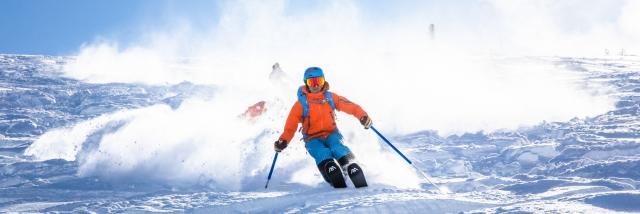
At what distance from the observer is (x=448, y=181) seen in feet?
32.1

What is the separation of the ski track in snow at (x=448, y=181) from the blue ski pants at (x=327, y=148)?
1.30 ft

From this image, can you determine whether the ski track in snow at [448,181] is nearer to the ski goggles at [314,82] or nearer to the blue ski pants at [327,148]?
Answer: the blue ski pants at [327,148]

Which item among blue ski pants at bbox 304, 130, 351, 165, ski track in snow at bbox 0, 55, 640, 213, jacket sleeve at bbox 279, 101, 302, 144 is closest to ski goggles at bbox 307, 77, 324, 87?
jacket sleeve at bbox 279, 101, 302, 144

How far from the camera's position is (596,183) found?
7.05m

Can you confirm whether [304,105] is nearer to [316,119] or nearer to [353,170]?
[316,119]

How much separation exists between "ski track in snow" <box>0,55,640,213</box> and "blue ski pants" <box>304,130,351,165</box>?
39 centimetres

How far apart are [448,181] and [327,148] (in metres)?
4.33

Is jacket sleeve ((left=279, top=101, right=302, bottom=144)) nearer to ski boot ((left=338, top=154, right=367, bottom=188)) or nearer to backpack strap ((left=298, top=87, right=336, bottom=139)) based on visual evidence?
backpack strap ((left=298, top=87, right=336, bottom=139))

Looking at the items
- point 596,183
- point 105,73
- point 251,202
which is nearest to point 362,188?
point 251,202

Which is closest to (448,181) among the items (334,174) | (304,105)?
(304,105)

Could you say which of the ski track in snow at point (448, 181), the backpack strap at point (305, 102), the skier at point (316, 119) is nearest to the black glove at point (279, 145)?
the skier at point (316, 119)

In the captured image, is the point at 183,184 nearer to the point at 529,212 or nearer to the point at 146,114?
the point at 146,114

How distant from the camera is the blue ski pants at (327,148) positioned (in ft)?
20.1

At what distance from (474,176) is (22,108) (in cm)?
2518
